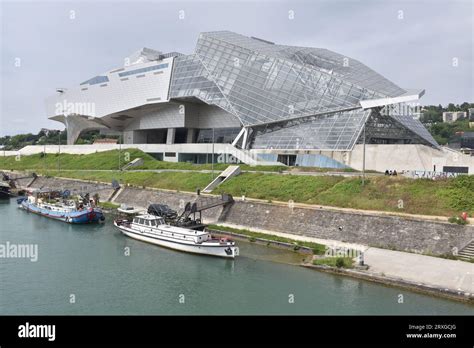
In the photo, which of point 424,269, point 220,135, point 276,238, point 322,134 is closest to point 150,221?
point 276,238

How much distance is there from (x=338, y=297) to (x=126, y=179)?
49579mm

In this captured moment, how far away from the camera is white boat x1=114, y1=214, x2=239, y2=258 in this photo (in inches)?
1275

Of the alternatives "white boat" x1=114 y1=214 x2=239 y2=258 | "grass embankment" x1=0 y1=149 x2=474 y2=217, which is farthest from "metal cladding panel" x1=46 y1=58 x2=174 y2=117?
"white boat" x1=114 y1=214 x2=239 y2=258

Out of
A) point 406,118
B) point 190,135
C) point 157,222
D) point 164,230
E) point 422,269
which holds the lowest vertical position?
point 422,269

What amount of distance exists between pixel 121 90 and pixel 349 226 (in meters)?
69.3

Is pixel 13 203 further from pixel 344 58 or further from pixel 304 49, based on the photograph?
pixel 344 58

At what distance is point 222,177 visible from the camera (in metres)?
55.4

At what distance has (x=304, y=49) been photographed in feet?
254

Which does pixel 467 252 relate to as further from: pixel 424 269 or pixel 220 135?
pixel 220 135

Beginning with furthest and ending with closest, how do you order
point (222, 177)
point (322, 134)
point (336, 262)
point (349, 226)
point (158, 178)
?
1. point (158, 178)
2. point (322, 134)
3. point (222, 177)
4. point (349, 226)
5. point (336, 262)

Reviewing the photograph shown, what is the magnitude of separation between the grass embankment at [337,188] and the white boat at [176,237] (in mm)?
13167

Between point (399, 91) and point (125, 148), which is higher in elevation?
point (399, 91)

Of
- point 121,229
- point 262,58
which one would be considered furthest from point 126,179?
point 262,58

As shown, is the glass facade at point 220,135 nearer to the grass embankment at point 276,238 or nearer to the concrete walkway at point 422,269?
the grass embankment at point 276,238
